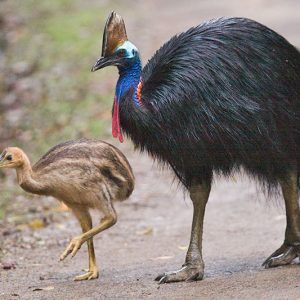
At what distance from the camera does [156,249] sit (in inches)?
300

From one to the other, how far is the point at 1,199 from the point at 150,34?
783cm

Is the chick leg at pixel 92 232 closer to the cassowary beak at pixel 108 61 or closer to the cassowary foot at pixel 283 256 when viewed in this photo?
the cassowary beak at pixel 108 61

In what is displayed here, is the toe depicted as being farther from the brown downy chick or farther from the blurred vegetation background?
the blurred vegetation background

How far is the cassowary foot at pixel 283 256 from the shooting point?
6.45 metres

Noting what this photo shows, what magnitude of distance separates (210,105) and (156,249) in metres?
1.84

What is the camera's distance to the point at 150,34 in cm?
1691

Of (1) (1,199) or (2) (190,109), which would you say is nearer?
(2) (190,109)

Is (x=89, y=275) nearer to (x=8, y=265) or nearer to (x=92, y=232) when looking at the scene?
(x=92, y=232)

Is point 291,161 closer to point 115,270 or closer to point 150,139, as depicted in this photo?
point 150,139

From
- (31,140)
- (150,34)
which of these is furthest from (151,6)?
(31,140)

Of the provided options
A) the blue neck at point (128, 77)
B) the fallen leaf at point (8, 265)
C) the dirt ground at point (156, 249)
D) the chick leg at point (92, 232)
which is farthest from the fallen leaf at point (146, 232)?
the blue neck at point (128, 77)

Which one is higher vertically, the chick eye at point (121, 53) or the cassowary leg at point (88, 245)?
the chick eye at point (121, 53)

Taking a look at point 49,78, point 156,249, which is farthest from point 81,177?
point 49,78

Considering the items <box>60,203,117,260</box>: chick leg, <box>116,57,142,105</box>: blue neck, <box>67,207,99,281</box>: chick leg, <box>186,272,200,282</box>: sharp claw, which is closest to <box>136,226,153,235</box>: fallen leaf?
<box>67,207,99,281</box>: chick leg
